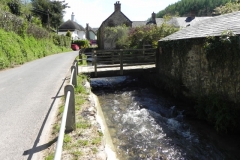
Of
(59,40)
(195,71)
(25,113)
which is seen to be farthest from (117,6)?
(25,113)

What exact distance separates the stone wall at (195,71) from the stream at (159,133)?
113 centimetres

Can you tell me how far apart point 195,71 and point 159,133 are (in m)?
4.05

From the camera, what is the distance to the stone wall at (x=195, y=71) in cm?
749

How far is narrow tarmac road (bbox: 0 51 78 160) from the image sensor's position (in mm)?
4172

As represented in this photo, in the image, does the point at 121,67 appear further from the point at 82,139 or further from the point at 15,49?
the point at 82,139

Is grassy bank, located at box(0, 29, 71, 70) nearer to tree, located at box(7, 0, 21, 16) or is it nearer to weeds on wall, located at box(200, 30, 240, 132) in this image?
tree, located at box(7, 0, 21, 16)

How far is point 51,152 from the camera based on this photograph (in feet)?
12.9

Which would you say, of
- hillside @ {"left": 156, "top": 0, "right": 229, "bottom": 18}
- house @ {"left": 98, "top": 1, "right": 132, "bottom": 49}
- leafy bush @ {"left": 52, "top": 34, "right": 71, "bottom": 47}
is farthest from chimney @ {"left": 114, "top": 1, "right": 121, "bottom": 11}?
hillside @ {"left": 156, "top": 0, "right": 229, "bottom": 18}

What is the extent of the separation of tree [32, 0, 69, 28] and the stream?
38697 mm

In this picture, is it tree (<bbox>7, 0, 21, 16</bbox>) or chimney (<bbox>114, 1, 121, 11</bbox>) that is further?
chimney (<bbox>114, 1, 121, 11</bbox>)

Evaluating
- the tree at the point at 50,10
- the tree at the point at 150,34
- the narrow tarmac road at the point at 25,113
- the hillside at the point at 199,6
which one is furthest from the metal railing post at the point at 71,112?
the hillside at the point at 199,6

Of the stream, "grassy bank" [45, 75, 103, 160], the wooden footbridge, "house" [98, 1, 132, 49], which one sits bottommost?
the stream

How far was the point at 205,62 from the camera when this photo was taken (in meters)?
9.00

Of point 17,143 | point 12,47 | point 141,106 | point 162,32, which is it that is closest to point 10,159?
point 17,143
